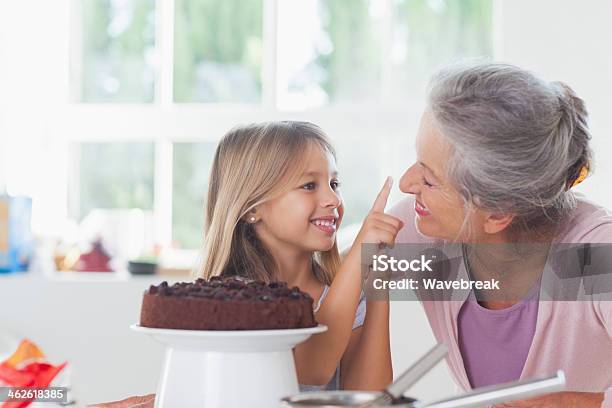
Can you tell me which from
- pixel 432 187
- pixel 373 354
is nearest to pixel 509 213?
pixel 432 187

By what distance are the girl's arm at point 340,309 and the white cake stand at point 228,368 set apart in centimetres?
28

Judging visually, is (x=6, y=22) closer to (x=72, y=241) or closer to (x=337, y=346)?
(x=72, y=241)

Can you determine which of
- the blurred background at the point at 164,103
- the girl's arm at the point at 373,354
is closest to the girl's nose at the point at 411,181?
the girl's arm at the point at 373,354

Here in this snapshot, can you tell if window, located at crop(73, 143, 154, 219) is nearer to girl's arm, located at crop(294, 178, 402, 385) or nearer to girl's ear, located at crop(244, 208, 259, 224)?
girl's ear, located at crop(244, 208, 259, 224)

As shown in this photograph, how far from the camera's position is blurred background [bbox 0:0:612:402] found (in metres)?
2.46

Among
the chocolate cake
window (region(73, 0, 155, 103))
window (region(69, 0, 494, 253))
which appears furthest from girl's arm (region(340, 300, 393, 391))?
window (region(73, 0, 155, 103))

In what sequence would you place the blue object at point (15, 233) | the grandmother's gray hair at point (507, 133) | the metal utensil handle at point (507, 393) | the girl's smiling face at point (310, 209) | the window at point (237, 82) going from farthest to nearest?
1. the window at point (237, 82)
2. the blue object at point (15, 233)
3. the girl's smiling face at point (310, 209)
4. the grandmother's gray hair at point (507, 133)
5. the metal utensil handle at point (507, 393)

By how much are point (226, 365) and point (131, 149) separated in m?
2.00

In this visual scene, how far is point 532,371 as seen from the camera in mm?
1164

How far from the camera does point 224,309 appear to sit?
0.72 metres

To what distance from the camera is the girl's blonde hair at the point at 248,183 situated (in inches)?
49.2

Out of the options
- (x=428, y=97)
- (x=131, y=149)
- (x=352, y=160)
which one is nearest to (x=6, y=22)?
(x=131, y=149)

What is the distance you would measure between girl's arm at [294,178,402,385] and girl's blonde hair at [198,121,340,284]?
24cm

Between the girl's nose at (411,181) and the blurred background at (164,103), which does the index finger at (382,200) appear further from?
the blurred background at (164,103)
